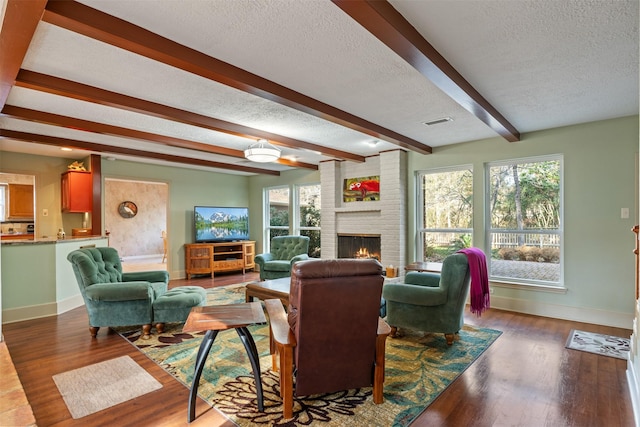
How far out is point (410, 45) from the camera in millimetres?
2000

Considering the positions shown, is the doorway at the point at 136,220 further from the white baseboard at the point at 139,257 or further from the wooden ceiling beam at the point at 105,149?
the wooden ceiling beam at the point at 105,149

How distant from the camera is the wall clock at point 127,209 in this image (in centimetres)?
1038

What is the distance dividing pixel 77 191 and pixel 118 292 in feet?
11.0

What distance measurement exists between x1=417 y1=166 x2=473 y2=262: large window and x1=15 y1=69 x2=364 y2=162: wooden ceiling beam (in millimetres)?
2493

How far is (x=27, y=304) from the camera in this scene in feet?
13.7

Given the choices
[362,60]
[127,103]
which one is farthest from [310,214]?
[362,60]

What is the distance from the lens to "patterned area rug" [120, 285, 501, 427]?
82.7 inches

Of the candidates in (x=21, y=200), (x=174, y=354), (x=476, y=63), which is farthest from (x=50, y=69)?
(x=21, y=200)

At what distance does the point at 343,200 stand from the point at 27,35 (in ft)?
16.7

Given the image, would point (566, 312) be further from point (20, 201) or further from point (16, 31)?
point (20, 201)

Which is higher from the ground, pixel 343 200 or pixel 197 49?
pixel 197 49

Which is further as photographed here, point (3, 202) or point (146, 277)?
point (3, 202)

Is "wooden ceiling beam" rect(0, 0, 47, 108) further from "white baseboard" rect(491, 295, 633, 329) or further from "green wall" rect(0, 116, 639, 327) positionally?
"white baseboard" rect(491, 295, 633, 329)

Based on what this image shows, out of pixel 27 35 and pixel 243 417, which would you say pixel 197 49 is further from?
pixel 243 417
